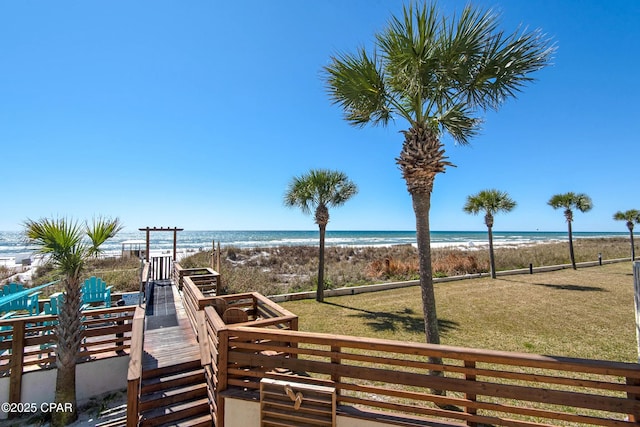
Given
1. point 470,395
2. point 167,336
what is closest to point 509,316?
point 470,395

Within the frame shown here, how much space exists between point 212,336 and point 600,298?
12962 mm

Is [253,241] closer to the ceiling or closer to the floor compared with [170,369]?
closer to the ceiling

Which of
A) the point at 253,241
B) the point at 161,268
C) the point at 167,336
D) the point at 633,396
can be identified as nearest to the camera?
the point at 633,396

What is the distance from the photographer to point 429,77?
4602 millimetres

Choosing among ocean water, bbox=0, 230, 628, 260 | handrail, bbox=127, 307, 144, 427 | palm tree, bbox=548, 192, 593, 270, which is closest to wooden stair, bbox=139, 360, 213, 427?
handrail, bbox=127, 307, 144, 427

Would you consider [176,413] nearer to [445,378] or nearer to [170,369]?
[170,369]

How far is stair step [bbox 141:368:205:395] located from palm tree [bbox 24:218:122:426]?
1331 mm

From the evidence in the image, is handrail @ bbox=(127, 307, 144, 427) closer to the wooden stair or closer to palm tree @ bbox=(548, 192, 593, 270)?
the wooden stair

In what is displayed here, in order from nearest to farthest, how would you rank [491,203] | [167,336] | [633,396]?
1. [633,396]
2. [167,336]
3. [491,203]

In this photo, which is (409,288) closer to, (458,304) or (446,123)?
(458,304)

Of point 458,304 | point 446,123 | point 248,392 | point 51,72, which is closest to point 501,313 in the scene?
point 458,304

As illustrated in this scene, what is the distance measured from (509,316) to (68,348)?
1051 cm

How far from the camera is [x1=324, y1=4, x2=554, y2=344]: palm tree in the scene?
165 inches

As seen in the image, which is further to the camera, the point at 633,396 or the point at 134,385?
the point at 134,385
